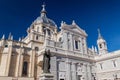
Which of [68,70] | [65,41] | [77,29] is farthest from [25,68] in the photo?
[77,29]

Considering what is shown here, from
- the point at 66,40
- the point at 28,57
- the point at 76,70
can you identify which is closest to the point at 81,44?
the point at 66,40

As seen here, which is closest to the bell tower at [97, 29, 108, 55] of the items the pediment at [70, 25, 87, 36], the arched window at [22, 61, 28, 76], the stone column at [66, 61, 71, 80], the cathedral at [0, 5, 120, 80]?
the cathedral at [0, 5, 120, 80]

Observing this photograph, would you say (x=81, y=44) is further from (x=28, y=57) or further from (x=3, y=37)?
(x=3, y=37)

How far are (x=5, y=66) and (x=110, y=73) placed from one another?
22.6 m

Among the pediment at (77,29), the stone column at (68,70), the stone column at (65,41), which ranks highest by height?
the pediment at (77,29)

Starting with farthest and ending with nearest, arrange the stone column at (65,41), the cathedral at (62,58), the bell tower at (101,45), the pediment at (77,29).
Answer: the bell tower at (101,45) < the pediment at (77,29) < the stone column at (65,41) < the cathedral at (62,58)

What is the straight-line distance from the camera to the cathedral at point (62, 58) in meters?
24.0

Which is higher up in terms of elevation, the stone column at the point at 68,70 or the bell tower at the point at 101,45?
the bell tower at the point at 101,45

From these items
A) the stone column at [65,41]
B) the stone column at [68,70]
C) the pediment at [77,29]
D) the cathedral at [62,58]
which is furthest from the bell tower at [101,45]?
the stone column at [68,70]

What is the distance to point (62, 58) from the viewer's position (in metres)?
26.7

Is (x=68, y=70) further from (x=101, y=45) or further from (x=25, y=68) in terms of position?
(x=101, y=45)

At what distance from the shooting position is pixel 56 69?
2475 centimetres

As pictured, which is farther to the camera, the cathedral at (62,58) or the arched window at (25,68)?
the arched window at (25,68)

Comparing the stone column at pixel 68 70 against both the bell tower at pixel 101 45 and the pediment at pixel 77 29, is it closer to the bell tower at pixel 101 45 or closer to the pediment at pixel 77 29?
the pediment at pixel 77 29
